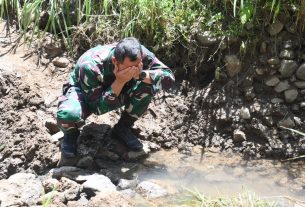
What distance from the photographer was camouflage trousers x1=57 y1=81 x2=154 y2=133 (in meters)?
3.24

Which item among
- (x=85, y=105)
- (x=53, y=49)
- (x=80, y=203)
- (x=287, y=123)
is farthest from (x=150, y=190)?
(x=53, y=49)

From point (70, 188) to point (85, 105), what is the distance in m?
0.60

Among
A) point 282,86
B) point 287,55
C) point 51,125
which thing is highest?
point 287,55

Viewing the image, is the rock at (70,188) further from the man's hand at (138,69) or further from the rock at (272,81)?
the rock at (272,81)

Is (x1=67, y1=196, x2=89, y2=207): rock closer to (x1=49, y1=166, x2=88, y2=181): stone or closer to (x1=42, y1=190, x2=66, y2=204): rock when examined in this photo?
(x1=42, y1=190, x2=66, y2=204): rock

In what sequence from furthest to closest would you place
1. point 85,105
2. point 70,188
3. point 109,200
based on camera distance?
point 85,105 < point 70,188 < point 109,200

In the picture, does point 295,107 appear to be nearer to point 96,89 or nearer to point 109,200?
point 96,89

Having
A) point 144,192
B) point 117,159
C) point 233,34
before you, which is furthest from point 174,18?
point 144,192

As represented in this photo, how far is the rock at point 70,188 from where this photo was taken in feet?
9.78

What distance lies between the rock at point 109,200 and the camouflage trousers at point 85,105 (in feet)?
1.90

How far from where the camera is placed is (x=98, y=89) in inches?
130

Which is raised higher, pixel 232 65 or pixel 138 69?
pixel 138 69

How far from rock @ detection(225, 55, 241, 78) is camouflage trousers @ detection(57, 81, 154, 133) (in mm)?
786

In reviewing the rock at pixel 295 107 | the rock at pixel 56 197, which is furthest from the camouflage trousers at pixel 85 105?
the rock at pixel 295 107
